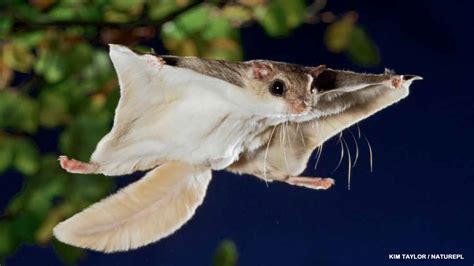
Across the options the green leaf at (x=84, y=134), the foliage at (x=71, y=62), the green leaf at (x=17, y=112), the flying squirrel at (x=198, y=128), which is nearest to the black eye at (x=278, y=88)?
the flying squirrel at (x=198, y=128)

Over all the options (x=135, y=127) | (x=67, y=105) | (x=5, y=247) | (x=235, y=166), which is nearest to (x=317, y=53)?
(x=235, y=166)

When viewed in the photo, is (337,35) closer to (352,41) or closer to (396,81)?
(352,41)

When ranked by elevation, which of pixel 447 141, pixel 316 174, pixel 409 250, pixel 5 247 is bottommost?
pixel 5 247

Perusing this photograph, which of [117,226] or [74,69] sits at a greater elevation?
[74,69]

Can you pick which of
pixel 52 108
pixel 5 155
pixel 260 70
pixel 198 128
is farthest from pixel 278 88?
pixel 5 155

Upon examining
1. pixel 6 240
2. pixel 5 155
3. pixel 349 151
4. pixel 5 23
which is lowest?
pixel 6 240

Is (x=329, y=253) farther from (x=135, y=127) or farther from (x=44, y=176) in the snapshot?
(x=44, y=176)

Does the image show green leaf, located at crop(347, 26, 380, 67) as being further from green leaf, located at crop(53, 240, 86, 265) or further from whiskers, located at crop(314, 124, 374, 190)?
green leaf, located at crop(53, 240, 86, 265)
